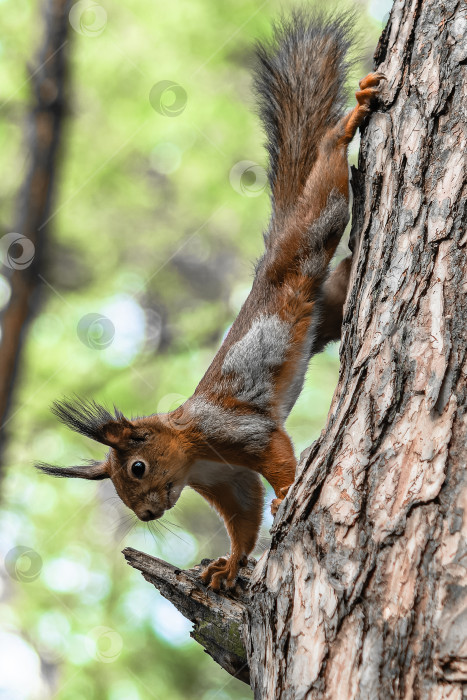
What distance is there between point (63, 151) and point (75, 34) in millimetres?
775

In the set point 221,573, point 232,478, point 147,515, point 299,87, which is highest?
point 299,87

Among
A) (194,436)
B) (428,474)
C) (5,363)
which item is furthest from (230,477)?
(5,363)

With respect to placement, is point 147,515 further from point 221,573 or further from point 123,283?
point 123,283

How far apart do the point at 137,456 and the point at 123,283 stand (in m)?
2.88

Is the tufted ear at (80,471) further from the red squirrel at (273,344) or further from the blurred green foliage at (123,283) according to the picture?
the blurred green foliage at (123,283)

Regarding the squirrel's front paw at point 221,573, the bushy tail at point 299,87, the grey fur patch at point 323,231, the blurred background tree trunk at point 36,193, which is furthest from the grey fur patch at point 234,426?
the blurred background tree trunk at point 36,193

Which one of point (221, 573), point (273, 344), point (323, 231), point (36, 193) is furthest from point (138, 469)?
point (36, 193)

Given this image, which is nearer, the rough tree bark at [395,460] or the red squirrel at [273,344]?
the rough tree bark at [395,460]

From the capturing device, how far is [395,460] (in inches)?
59.6

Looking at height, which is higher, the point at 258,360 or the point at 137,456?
the point at 258,360

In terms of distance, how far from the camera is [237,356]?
2.56 meters

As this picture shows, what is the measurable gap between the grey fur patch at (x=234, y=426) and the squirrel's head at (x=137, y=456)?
0.34 feet

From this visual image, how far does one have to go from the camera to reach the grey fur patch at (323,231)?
2449 millimetres

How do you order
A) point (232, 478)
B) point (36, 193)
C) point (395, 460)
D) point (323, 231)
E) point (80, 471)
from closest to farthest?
point (395, 460)
point (323, 231)
point (80, 471)
point (232, 478)
point (36, 193)
